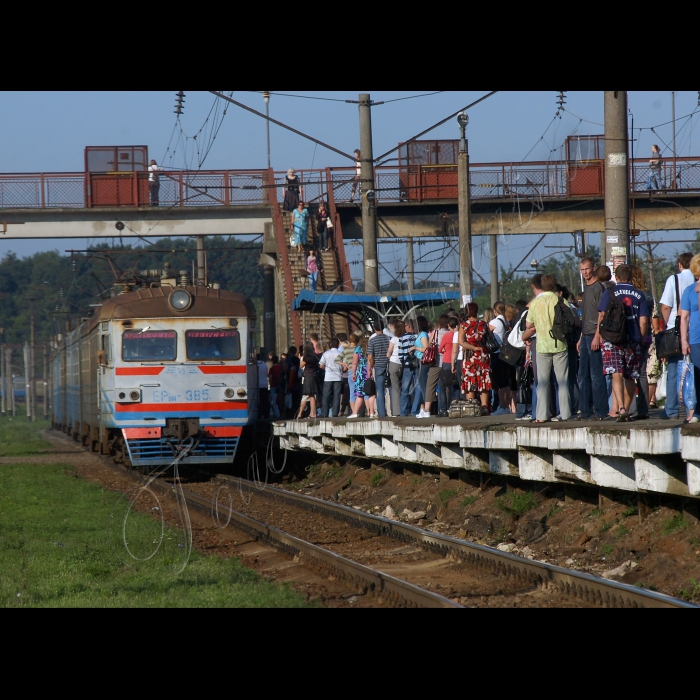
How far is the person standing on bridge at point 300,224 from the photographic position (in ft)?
105

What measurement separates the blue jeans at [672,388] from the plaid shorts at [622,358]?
11.7 inches

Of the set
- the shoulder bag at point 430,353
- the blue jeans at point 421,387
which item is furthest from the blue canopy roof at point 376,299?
the shoulder bag at point 430,353

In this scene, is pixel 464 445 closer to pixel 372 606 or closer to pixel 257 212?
pixel 372 606

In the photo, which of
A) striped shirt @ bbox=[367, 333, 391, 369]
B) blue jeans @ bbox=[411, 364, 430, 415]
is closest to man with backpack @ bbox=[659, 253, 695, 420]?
blue jeans @ bbox=[411, 364, 430, 415]

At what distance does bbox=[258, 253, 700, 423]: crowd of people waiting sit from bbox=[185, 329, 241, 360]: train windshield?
77.5 inches

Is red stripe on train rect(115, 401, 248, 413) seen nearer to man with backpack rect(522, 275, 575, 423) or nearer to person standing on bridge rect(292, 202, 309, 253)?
man with backpack rect(522, 275, 575, 423)

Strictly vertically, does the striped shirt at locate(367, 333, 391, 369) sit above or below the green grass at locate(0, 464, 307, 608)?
above

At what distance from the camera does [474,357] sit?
1491cm

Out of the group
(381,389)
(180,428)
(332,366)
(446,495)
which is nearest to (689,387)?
(446,495)

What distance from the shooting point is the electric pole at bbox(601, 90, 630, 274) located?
492 inches

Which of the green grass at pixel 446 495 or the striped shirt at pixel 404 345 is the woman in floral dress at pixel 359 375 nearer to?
A: the striped shirt at pixel 404 345
